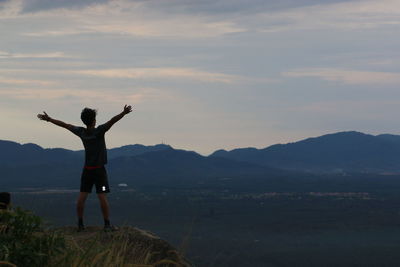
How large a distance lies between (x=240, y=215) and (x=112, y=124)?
168415 millimetres

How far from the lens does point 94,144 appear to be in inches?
418

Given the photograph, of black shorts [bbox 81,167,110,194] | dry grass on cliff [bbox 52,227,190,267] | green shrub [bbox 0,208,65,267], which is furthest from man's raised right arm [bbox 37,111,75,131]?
green shrub [bbox 0,208,65,267]

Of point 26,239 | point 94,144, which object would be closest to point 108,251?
point 26,239

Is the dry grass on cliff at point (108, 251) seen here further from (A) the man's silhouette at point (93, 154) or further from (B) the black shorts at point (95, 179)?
(B) the black shorts at point (95, 179)

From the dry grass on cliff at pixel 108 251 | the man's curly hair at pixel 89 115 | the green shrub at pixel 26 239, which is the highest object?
the man's curly hair at pixel 89 115

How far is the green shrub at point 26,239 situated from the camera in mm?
6129

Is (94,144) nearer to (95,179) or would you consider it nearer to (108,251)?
(95,179)

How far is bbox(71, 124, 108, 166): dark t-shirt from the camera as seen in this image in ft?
34.8

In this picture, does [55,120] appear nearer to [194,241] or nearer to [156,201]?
[194,241]

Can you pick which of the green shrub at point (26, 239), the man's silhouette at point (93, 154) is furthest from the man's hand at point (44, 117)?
the green shrub at point (26, 239)

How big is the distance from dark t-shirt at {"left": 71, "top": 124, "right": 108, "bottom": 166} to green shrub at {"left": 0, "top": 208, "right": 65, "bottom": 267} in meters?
4.18

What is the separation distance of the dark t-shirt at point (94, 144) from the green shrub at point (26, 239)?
4183 millimetres

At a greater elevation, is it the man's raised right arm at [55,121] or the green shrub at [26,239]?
the man's raised right arm at [55,121]

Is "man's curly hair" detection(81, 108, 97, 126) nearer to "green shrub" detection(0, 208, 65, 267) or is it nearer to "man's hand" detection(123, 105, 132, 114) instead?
"man's hand" detection(123, 105, 132, 114)
